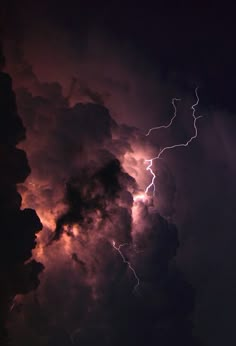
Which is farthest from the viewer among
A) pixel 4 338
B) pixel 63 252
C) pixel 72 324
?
pixel 72 324

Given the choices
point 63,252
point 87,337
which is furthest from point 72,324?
point 63,252

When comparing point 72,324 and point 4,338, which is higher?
point 72,324

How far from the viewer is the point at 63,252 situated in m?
33.8

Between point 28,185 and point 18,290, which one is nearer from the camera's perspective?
point 18,290

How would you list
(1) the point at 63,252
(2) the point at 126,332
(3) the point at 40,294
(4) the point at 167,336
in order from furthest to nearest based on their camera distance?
1. (4) the point at 167,336
2. (2) the point at 126,332
3. (3) the point at 40,294
4. (1) the point at 63,252

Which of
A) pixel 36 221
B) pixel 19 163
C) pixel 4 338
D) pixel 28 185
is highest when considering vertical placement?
pixel 28 185

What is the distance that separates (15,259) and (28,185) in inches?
349

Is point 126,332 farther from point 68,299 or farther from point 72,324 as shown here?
point 68,299

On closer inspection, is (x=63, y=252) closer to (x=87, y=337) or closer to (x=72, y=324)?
(x=72, y=324)

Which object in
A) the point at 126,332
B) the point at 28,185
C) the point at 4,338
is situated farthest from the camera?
the point at 126,332

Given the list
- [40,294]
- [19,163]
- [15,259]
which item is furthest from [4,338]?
[40,294]

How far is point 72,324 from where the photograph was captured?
42406 mm

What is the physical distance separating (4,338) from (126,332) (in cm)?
2846

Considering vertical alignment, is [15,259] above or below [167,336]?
below
